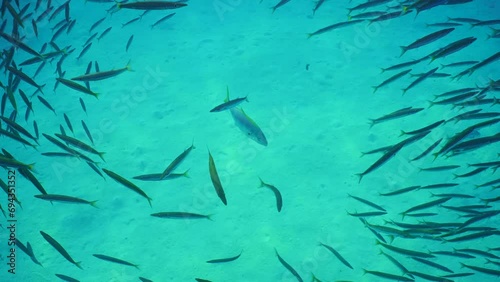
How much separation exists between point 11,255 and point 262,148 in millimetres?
4964

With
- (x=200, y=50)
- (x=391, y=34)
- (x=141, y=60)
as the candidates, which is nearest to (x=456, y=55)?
(x=391, y=34)

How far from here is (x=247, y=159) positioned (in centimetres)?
661

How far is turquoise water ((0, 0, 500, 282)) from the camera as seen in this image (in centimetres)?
522

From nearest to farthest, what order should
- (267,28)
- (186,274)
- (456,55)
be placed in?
(186,274), (456,55), (267,28)

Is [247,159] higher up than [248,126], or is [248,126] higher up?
[248,126]

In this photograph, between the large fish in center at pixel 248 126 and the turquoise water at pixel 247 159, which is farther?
the turquoise water at pixel 247 159

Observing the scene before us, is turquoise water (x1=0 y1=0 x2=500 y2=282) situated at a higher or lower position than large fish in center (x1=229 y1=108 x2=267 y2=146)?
lower

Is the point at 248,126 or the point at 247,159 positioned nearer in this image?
the point at 248,126

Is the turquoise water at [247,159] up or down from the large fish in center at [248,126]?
down

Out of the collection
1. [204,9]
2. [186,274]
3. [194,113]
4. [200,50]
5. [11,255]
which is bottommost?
[186,274]

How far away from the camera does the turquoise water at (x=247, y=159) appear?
522 cm

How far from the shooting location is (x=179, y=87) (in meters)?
8.74

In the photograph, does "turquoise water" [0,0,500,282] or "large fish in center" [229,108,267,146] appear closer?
"large fish in center" [229,108,267,146]

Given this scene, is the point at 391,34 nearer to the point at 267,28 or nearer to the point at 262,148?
the point at 267,28
